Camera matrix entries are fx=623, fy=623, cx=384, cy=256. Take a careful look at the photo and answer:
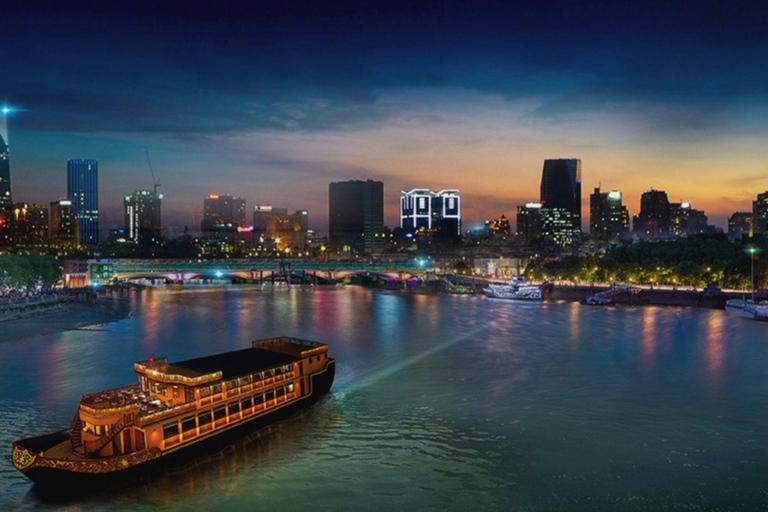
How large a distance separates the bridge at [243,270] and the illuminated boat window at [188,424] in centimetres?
9862

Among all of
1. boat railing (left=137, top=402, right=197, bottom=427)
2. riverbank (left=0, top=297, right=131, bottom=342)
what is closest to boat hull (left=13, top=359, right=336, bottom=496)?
boat railing (left=137, top=402, right=197, bottom=427)

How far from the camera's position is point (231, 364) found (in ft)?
85.5

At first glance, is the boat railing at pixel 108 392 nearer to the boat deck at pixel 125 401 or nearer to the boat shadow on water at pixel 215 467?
the boat deck at pixel 125 401

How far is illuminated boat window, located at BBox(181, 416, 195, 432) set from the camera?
21.2 meters

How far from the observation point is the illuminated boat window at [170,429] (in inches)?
810

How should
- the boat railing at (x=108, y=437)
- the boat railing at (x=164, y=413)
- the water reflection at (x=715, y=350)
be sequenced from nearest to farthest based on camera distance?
1. the boat railing at (x=108, y=437)
2. the boat railing at (x=164, y=413)
3. the water reflection at (x=715, y=350)

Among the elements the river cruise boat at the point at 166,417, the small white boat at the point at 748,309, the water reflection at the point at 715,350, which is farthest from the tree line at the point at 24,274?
the small white boat at the point at 748,309

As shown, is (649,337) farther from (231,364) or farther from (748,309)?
(231,364)

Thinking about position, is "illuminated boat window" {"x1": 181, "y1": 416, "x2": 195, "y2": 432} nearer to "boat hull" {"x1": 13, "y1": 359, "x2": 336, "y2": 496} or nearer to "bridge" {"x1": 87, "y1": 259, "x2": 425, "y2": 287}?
"boat hull" {"x1": 13, "y1": 359, "x2": 336, "y2": 496}

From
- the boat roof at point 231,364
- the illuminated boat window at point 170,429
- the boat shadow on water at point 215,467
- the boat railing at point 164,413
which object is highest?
the boat roof at point 231,364

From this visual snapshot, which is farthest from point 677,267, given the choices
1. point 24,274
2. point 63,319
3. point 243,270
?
point 24,274

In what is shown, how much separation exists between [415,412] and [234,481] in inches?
375

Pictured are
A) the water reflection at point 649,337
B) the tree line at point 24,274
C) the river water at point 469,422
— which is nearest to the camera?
the river water at point 469,422

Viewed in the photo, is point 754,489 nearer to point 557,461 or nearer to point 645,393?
point 557,461
